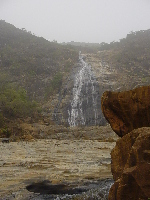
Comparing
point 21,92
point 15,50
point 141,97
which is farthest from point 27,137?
point 15,50

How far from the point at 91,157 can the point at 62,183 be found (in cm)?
304

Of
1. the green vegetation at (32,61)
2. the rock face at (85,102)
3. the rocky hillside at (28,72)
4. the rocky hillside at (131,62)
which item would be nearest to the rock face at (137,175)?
the rocky hillside at (28,72)

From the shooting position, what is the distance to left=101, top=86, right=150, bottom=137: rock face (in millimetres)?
4562

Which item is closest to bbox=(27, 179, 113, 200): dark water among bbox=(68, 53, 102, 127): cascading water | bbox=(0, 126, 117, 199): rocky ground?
bbox=(0, 126, 117, 199): rocky ground

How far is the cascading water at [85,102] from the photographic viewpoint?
18031 millimetres

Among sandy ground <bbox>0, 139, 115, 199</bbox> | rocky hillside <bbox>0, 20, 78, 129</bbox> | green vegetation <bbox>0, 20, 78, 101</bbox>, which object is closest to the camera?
sandy ground <bbox>0, 139, 115, 199</bbox>

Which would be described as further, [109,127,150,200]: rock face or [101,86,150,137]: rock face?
[101,86,150,137]: rock face

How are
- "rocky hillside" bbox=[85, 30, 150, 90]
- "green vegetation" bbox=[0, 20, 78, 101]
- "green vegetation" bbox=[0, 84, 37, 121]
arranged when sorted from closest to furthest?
"green vegetation" bbox=[0, 84, 37, 121] → "rocky hillside" bbox=[85, 30, 150, 90] → "green vegetation" bbox=[0, 20, 78, 101]

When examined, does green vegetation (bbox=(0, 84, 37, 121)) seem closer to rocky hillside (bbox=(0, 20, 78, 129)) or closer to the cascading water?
rocky hillside (bbox=(0, 20, 78, 129))

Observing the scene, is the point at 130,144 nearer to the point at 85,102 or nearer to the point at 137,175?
the point at 137,175

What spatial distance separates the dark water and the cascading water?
1225cm

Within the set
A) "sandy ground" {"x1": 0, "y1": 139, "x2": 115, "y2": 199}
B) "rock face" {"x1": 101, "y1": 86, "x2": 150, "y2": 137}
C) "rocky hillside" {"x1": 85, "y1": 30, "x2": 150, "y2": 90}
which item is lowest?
"sandy ground" {"x1": 0, "y1": 139, "x2": 115, "y2": 199}

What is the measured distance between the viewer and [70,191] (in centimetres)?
499

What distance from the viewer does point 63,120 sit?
17938 millimetres
